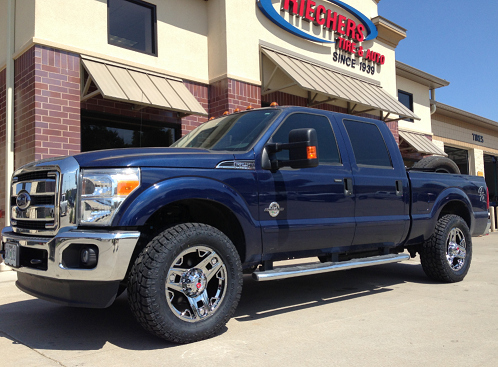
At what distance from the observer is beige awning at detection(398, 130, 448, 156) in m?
16.4

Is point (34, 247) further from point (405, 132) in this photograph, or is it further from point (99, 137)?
point (405, 132)

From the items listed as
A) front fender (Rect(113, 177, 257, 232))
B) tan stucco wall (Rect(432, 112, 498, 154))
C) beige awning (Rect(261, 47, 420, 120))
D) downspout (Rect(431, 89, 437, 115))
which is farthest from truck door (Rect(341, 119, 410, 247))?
tan stucco wall (Rect(432, 112, 498, 154))

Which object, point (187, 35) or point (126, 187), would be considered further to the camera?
point (187, 35)

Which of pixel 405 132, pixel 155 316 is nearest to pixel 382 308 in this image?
pixel 155 316

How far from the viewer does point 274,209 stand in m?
4.04

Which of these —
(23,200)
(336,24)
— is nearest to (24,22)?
(23,200)

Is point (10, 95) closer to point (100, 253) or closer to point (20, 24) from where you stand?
point (20, 24)

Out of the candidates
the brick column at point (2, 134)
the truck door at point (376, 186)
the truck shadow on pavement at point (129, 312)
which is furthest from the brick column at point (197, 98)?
the truck door at point (376, 186)

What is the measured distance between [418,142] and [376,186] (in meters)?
13.2

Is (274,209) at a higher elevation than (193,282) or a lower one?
higher

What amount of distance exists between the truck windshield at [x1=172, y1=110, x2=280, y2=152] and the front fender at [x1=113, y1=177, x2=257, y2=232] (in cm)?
53

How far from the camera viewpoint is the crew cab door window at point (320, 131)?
443 centimetres

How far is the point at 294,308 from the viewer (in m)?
4.60

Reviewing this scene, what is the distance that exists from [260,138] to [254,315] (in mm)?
1660
